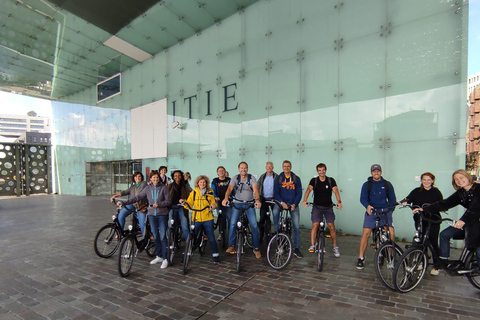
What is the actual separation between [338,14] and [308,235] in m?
6.53

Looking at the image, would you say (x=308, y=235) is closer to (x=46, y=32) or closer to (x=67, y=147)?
(x=46, y=32)

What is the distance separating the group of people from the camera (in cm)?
402

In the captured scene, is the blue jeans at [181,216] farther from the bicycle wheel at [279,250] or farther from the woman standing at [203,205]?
the bicycle wheel at [279,250]

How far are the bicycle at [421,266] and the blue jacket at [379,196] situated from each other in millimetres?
768

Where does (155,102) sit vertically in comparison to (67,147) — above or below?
above

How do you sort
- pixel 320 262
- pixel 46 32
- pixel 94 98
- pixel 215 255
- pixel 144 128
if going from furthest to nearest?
pixel 94 98 < pixel 144 128 < pixel 46 32 < pixel 215 255 < pixel 320 262

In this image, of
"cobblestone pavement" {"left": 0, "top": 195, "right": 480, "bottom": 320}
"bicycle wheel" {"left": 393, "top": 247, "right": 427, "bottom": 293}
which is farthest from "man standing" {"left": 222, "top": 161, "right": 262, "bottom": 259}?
"bicycle wheel" {"left": 393, "top": 247, "right": 427, "bottom": 293}

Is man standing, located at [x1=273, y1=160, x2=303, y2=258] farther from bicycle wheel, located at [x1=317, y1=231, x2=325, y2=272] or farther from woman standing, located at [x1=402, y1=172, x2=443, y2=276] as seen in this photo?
woman standing, located at [x1=402, y1=172, x2=443, y2=276]

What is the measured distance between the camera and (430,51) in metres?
6.19

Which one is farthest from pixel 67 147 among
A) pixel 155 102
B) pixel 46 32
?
pixel 155 102

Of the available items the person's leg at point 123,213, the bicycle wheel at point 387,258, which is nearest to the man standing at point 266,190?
the bicycle wheel at point 387,258

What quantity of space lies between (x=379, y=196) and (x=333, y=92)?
3.98m

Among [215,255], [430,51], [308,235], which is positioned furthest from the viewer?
[308,235]

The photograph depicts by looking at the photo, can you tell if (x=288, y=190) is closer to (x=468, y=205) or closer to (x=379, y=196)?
(x=379, y=196)
